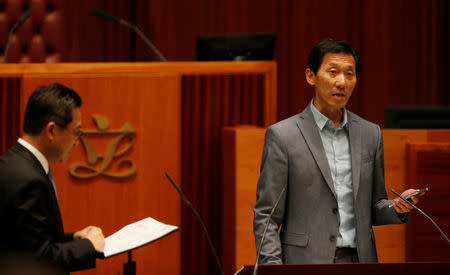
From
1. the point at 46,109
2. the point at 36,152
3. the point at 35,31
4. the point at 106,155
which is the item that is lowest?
the point at 106,155

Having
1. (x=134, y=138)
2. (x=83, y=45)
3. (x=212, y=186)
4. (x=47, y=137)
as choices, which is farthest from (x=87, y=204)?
(x=83, y=45)

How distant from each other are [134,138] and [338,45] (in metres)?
1.25

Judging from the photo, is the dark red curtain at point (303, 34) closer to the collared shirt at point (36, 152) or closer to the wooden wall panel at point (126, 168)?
the wooden wall panel at point (126, 168)

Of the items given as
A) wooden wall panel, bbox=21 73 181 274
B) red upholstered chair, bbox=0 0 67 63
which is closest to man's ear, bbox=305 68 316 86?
wooden wall panel, bbox=21 73 181 274

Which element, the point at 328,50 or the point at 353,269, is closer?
the point at 353,269

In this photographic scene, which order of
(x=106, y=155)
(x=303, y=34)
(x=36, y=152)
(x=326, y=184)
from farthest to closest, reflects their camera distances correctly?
(x=303, y=34), (x=106, y=155), (x=326, y=184), (x=36, y=152)

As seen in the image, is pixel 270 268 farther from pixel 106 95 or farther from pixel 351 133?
pixel 106 95

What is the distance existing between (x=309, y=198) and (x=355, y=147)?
8.2 inches

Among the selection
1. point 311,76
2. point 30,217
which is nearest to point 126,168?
point 311,76

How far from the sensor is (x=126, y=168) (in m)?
2.78

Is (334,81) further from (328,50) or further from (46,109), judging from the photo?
(46,109)

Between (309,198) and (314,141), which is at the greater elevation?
(314,141)

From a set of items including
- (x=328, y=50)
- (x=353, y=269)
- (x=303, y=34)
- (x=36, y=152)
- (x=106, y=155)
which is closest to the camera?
(x=353, y=269)

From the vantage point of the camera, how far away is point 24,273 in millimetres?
1338
